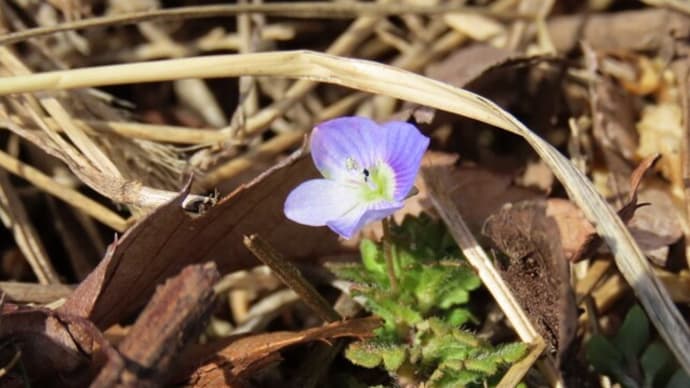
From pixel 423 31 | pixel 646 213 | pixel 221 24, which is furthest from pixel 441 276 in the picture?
pixel 221 24

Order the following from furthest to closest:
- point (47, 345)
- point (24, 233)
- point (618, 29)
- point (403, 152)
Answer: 1. point (618, 29)
2. point (24, 233)
3. point (403, 152)
4. point (47, 345)

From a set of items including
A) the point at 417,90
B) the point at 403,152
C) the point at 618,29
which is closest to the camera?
the point at 403,152

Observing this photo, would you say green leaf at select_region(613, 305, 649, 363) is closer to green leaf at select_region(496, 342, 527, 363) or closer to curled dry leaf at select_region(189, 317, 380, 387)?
green leaf at select_region(496, 342, 527, 363)

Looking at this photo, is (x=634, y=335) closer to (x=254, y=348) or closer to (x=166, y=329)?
(x=254, y=348)

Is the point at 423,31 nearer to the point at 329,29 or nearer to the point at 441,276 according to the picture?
the point at 329,29

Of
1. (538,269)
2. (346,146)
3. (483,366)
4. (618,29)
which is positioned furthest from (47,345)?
(618,29)

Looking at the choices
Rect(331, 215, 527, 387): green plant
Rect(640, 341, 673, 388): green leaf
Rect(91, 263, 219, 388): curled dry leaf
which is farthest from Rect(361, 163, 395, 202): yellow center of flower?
Rect(640, 341, 673, 388): green leaf

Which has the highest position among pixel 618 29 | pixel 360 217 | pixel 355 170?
pixel 618 29
